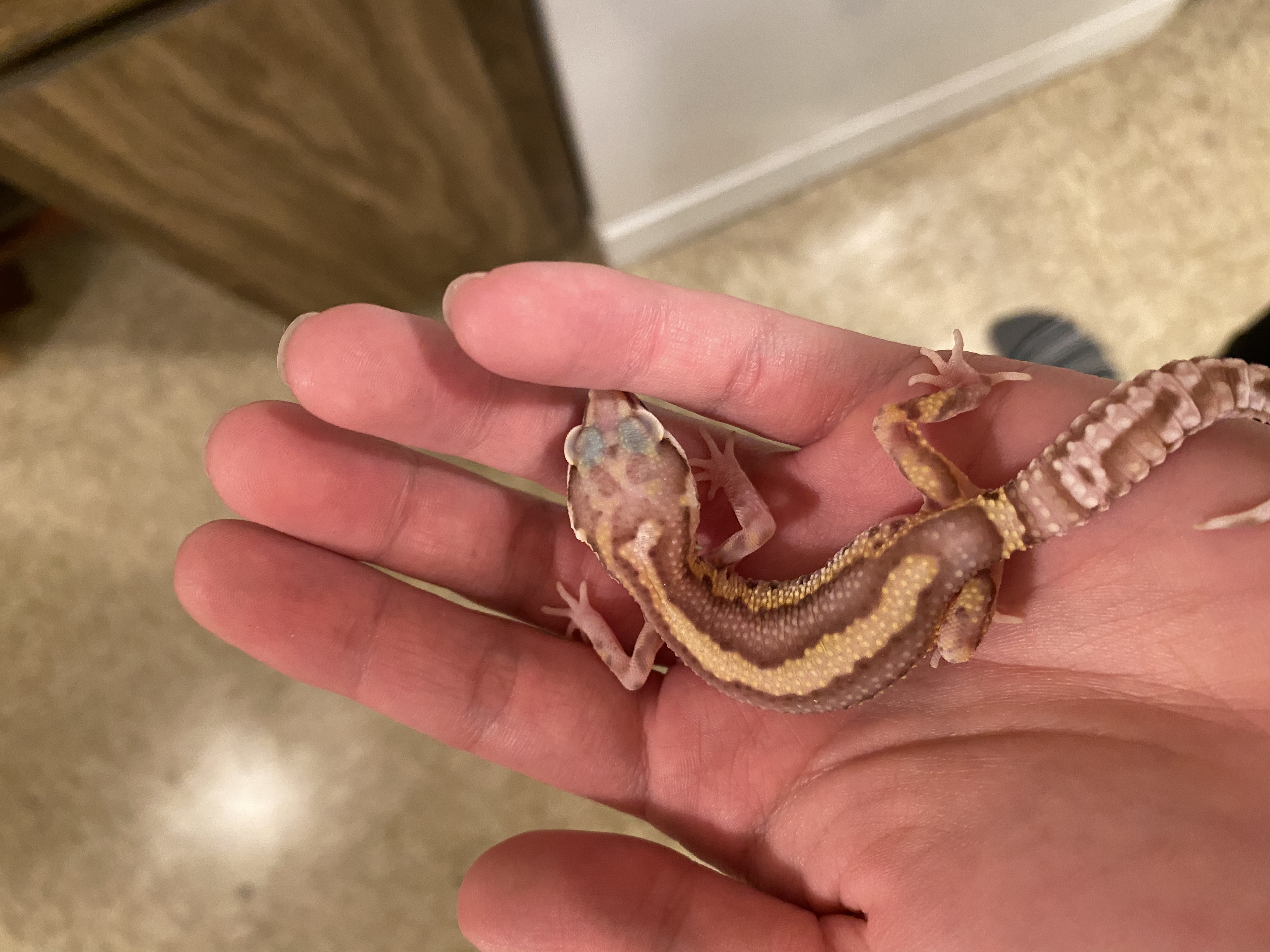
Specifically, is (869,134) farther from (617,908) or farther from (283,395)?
(617,908)

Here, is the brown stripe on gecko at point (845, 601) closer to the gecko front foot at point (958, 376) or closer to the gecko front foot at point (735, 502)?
the gecko front foot at point (735, 502)

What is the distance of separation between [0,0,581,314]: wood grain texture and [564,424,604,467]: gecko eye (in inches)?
33.7

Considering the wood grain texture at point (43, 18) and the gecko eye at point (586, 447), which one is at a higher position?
the wood grain texture at point (43, 18)

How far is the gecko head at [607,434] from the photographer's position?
60.7 inches

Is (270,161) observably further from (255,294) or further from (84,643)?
(84,643)

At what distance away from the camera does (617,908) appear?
1.22 m

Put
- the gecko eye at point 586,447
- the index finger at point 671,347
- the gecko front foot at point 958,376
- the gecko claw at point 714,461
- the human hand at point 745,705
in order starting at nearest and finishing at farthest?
1. the human hand at point 745,705
2. the index finger at point 671,347
3. the gecko front foot at point 958,376
4. the gecko eye at point 586,447
5. the gecko claw at point 714,461

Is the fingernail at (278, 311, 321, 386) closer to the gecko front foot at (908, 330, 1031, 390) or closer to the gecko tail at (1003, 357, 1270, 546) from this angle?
the gecko front foot at (908, 330, 1031, 390)

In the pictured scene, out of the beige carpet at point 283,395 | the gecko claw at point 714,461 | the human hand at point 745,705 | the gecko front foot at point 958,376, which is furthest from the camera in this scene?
the beige carpet at point 283,395

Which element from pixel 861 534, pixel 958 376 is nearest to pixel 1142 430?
pixel 958 376

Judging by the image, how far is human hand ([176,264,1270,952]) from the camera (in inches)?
45.9

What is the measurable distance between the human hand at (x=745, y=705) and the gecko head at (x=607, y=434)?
0.26 ft

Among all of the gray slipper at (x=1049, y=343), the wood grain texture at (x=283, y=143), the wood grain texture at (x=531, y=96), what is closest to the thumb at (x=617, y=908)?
the wood grain texture at (x=283, y=143)

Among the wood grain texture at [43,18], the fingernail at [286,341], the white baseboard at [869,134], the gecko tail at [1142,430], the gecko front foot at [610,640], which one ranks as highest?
the wood grain texture at [43,18]
